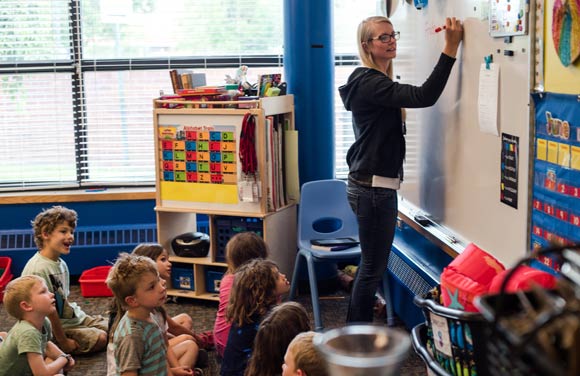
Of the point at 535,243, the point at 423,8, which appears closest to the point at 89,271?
the point at 423,8

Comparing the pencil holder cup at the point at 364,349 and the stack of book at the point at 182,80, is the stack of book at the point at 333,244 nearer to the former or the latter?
the stack of book at the point at 182,80

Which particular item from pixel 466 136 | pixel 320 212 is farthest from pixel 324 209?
pixel 466 136

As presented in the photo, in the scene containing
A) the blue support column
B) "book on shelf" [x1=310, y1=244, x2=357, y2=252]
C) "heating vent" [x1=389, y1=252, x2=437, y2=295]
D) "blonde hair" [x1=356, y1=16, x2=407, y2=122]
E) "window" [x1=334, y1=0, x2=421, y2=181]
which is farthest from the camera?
"window" [x1=334, y1=0, x2=421, y2=181]

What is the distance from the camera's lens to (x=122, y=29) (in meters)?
5.19

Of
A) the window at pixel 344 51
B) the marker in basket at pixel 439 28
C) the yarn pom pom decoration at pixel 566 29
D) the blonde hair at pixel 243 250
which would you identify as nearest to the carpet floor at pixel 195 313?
the blonde hair at pixel 243 250

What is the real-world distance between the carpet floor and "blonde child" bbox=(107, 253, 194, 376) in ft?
2.48

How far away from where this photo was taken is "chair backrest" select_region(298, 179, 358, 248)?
4.39 m

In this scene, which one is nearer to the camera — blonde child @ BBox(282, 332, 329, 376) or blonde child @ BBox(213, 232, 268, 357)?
blonde child @ BBox(282, 332, 329, 376)

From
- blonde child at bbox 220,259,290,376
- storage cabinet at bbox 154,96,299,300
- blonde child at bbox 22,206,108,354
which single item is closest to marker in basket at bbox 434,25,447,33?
blonde child at bbox 220,259,290,376

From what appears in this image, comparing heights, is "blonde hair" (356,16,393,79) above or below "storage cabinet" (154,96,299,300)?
above

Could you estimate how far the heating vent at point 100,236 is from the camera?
5.12 metres

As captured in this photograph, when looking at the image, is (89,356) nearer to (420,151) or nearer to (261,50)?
(420,151)

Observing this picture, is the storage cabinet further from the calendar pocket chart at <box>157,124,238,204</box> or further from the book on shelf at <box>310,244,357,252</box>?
the book on shelf at <box>310,244,357,252</box>

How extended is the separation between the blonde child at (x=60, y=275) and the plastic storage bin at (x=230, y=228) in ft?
2.79
